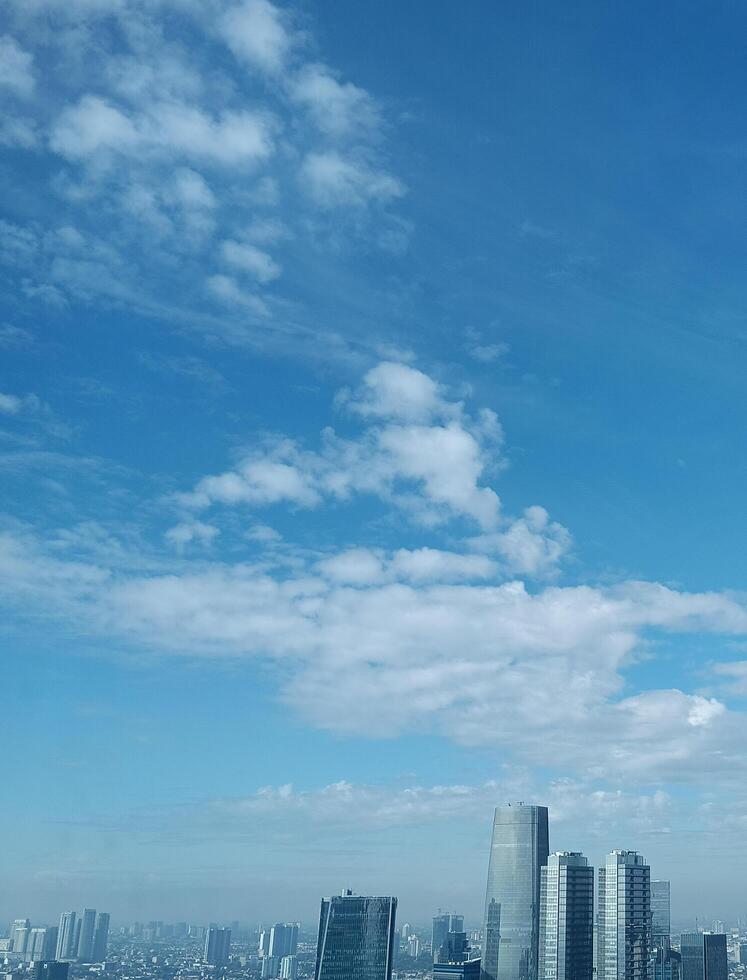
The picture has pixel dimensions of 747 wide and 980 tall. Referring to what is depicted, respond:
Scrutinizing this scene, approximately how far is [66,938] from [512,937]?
31405 millimetres

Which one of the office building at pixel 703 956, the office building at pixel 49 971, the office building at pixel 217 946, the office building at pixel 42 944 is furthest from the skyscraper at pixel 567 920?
the office building at pixel 42 944

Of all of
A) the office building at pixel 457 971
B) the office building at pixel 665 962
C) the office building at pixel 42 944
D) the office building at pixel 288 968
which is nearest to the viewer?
the office building at pixel 457 971

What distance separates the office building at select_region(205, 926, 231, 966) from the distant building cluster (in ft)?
12.4

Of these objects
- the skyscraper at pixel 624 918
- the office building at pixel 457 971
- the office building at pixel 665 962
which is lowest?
the office building at pixel 457 971

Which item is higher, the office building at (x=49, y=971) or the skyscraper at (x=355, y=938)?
the skyscraper at (x=355, y=938)

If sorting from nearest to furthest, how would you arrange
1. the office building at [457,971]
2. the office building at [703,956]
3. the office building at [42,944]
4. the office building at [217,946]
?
the office building at [457,971], the office building at [42,944], the office building at [703,956], the office building at [217,946]

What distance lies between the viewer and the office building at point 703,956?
6234 centimetres

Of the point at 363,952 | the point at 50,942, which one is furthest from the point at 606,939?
the point at 50,942

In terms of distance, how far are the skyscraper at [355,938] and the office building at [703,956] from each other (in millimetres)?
24539

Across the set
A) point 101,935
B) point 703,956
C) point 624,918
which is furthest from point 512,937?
point 101,935

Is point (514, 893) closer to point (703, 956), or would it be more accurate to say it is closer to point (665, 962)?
point (665, 962)

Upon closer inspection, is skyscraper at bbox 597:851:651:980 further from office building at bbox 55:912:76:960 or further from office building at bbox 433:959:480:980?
office building at bbox 55:912:76:960

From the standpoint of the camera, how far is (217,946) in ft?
255

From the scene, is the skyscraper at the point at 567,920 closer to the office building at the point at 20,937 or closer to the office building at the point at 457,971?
the office building at the point at 457,971
